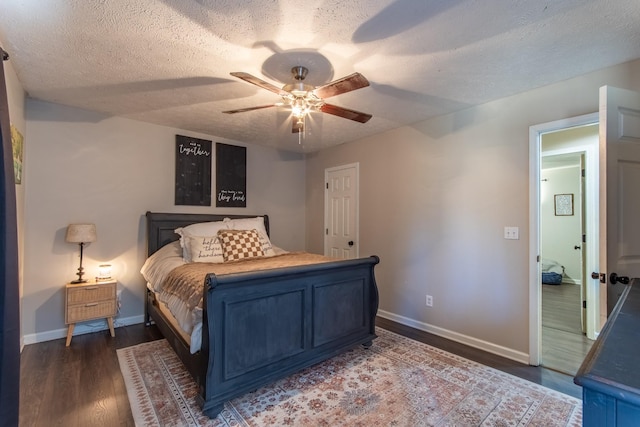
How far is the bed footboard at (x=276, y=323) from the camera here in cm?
188

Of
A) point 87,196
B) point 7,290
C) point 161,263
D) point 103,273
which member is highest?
point 87,196

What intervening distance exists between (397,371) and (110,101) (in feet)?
11.9

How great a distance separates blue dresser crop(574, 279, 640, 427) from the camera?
622 millimetres

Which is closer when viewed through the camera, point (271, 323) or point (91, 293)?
point (271, 323)

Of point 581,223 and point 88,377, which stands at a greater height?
point 581,223

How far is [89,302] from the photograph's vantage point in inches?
115

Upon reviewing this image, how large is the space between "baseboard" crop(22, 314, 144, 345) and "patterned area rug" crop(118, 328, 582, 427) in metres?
0.84

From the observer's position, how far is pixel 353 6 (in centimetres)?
Answer: 158

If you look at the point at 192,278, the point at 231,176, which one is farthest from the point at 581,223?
the point at 231,176

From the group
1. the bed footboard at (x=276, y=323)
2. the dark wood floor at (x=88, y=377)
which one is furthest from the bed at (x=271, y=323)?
the dark wood floor at (x=88, y=377)

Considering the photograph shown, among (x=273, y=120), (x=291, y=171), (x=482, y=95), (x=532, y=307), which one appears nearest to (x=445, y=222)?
(x=532, y=307)

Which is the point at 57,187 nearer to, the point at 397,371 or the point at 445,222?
the point at 397,371

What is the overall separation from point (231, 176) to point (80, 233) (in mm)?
1851

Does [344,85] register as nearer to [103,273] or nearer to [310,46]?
[310,46]
